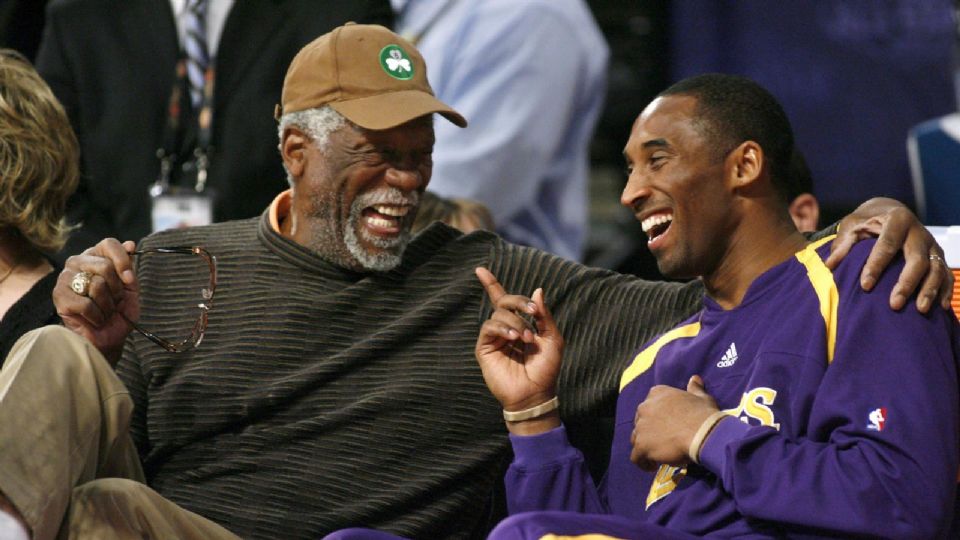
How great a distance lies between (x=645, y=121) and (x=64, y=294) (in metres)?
1.16

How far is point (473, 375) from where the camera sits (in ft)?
11.1

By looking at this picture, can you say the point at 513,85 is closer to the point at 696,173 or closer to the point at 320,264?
the point at 320,264

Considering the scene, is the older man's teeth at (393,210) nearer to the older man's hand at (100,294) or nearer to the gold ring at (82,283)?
the older man's hand at (100,294)

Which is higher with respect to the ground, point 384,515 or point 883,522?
point 883,522

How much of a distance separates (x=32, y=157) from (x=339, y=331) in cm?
83

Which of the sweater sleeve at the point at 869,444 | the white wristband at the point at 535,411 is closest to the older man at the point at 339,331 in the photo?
the white wristband at the point at 535,411

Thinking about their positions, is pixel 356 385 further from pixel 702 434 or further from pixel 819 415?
pixel 819 415

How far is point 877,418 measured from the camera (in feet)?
8.16

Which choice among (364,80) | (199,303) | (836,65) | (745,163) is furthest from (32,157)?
(836,65)

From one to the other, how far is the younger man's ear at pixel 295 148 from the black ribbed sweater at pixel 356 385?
→ 167 millimetres

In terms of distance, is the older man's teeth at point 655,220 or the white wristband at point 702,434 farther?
the older man's teeth at point 655,220

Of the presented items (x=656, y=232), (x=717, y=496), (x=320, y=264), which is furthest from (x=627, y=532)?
(x=320, y=264)

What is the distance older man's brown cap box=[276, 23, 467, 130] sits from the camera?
347cm

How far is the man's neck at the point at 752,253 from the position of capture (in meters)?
2.89
